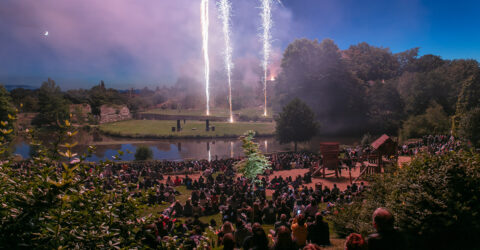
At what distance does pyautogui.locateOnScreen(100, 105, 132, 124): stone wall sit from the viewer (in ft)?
319

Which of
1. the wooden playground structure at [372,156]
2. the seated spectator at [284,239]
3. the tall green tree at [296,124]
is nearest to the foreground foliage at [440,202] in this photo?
the seated spectator at [284,239]

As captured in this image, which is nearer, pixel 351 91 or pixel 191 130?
pixel 351 91

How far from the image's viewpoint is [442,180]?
7027 mm

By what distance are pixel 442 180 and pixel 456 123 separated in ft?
135

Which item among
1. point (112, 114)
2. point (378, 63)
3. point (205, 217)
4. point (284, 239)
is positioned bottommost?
point (205, 217)

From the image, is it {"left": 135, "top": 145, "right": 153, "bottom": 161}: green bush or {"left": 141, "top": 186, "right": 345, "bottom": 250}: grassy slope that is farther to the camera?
{"left": 135, "top": 145, "right": 153, "bottom": 161}: green bush

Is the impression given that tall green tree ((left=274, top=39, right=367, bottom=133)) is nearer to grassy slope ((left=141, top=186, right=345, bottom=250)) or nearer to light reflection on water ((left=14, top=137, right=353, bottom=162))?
light reflection on water ((left=14, top=137, right=353, bottom=162))

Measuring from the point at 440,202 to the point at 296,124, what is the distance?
43.6m

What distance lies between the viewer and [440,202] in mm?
6559

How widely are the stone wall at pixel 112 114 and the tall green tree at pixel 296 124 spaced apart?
69787 millimetres

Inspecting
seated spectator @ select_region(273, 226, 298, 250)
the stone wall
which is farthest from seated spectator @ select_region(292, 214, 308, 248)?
the stone wall

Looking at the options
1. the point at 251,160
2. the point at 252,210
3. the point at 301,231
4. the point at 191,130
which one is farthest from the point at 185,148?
the point at 301,231

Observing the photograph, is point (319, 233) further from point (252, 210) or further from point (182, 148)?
point (182, 148)

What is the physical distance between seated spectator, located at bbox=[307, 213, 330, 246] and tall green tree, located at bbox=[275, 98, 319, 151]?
41.8 m
